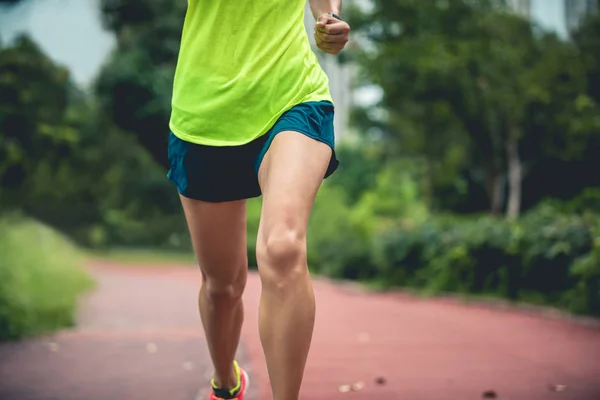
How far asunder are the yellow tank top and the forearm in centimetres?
10

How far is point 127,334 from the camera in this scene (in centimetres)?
637

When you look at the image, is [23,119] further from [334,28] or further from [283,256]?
[283,256]

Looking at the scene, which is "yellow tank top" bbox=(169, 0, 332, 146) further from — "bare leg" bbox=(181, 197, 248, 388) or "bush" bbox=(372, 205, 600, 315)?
"bush" bbox=(372, 205, 600, 315)

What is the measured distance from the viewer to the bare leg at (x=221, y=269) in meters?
2.47

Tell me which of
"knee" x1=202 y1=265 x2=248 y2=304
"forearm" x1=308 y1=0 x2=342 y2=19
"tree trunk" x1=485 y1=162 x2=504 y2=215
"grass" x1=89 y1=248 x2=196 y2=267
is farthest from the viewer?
"grass" x1=89 y1=248 x2=196 y2=267

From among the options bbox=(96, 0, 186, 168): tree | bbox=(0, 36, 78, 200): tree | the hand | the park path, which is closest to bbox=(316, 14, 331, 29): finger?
the hand

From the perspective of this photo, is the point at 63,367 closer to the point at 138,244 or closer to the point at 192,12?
the point at 192,12

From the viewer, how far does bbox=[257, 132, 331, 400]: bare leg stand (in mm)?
1961

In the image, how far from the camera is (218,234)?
2494mm

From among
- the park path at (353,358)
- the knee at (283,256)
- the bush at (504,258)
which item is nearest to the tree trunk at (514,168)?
the bush at (504,258)

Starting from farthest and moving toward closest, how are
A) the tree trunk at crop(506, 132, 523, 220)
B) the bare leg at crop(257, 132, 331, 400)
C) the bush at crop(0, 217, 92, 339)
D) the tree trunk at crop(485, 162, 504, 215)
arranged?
1. the tree trunk at crop(485, 162, 504, 215)
2. the tree trunk at crop(506, 132, 523, 220)
3. the bush at crop(0, 217, 92, 339)
4. the bare leg at crop(257, 132, 331, 400)

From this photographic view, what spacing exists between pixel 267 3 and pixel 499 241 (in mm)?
8238

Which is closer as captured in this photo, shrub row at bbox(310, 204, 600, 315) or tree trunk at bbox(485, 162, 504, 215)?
shrub row at bbox(310, 204, 600, 315)

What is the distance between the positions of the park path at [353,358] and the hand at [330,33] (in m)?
2.03
